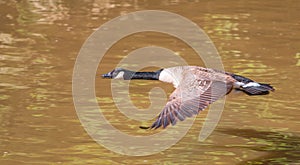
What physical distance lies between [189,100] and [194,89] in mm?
299

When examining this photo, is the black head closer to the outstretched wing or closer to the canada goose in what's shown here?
the canada goose

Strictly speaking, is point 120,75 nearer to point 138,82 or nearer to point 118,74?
point 118,74

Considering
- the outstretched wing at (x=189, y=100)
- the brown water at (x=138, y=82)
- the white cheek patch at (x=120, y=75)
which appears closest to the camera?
the outstretched wing at (x=189, y=100)

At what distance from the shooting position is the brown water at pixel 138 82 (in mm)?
7477

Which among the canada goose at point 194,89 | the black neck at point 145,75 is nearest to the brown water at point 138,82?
the canada goose at point 194,89

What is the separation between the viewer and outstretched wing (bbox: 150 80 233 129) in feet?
21.4

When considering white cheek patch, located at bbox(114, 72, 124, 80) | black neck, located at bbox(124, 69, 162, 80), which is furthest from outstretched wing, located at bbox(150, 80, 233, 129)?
white cheek patch, located at bbox(114, 72, 124, 80)

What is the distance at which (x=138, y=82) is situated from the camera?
9977mm

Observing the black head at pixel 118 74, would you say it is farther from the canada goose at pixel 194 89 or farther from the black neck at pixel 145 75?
the canada goose at pixel 194 89

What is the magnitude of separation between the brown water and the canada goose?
0.33 m

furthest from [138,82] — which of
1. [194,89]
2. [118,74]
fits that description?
[194,89]

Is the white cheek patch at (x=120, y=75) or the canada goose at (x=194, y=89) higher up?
A: the canada goose at (x=194, y=89)

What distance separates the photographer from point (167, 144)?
7.72 m

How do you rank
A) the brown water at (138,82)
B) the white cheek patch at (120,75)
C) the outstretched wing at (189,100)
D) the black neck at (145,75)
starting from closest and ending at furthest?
the outstretched wing at (189,100) < the brown water at (138,82) < the black neck at (145,75) < the white cheek patch at (120,75)
